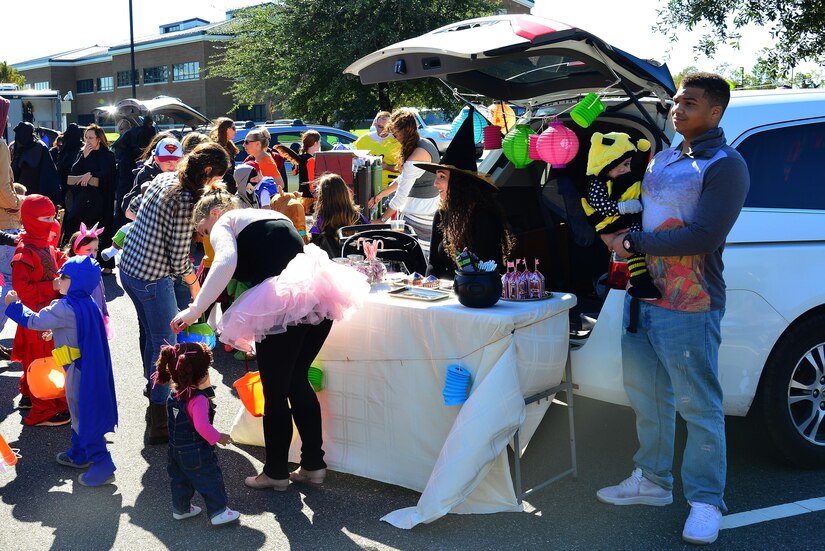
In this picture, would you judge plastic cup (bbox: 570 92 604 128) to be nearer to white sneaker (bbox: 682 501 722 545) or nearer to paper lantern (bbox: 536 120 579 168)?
paper lantern (bbox: 536 120 579 168)

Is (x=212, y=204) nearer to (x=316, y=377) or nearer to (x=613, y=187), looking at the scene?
(x=316, y=377)

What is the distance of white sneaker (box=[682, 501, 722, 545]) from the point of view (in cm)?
388

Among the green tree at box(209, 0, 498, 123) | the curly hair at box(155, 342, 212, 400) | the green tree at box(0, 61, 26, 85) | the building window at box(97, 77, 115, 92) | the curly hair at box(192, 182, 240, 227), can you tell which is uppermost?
the green tree at box(0, 61, 26, 85)

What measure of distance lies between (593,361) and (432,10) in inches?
899

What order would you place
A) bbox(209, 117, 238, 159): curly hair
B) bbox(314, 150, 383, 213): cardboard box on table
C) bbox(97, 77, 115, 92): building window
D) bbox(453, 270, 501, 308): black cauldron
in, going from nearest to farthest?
bbox(453, 270, 501, 308): black cauldron, bbox(209, 117, 238, 159): curly hair, bbox(314, 150, 383, 213): cardboard box on table, bbox(97, 77, 115, 92): building window

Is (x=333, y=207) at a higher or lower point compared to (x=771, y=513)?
higher

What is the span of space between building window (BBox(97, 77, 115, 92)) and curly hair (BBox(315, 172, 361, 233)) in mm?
69199

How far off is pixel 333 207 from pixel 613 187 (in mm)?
2789

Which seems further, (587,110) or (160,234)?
(160,234)

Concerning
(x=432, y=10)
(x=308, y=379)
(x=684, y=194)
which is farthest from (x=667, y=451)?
(x=432, y=10)

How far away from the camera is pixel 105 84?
71312 millimetres

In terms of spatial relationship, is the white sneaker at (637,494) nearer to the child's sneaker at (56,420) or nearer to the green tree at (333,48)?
the child's sneaker at (56,420)

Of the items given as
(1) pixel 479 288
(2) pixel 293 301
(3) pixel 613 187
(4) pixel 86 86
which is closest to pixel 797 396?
(3) pixel 613 187

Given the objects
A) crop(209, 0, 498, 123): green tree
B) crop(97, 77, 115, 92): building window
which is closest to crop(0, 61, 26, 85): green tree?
crop(97, 77, 115, 92): building window
